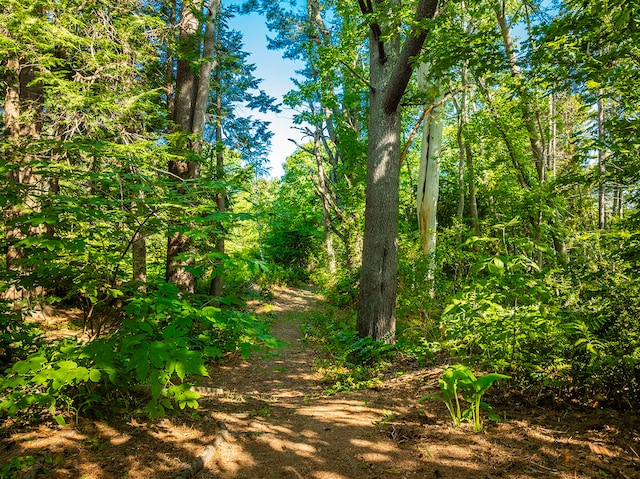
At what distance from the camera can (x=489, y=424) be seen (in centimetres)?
272

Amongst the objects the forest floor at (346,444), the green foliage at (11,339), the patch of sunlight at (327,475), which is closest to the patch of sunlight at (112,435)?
the forest floor at (346,444)

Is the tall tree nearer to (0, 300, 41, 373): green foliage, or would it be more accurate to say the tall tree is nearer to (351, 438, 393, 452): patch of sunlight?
(351, 438, 393, 452): patch of sunlight

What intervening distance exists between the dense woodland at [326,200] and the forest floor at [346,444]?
34cm

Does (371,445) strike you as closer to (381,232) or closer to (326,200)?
(381,232)

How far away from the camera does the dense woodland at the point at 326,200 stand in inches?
105

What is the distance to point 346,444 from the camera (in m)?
2.73

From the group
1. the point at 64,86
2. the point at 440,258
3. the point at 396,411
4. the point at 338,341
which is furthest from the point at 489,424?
the point at 64,86

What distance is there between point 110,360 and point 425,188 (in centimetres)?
911

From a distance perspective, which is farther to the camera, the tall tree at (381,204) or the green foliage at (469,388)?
the tall tree at (381,204)

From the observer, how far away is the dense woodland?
266 cm

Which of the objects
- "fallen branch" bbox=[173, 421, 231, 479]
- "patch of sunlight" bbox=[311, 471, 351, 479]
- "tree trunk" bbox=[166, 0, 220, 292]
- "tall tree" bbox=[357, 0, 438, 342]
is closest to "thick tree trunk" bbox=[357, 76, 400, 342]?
"tall tree" bbox=[357, 0, 438, 342]

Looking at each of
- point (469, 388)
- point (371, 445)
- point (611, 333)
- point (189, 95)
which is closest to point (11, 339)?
point (371, 445)

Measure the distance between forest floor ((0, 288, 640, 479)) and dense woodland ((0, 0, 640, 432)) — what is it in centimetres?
34

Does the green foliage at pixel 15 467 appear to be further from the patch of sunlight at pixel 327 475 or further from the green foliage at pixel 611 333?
the green foliage at pixel 611 333
